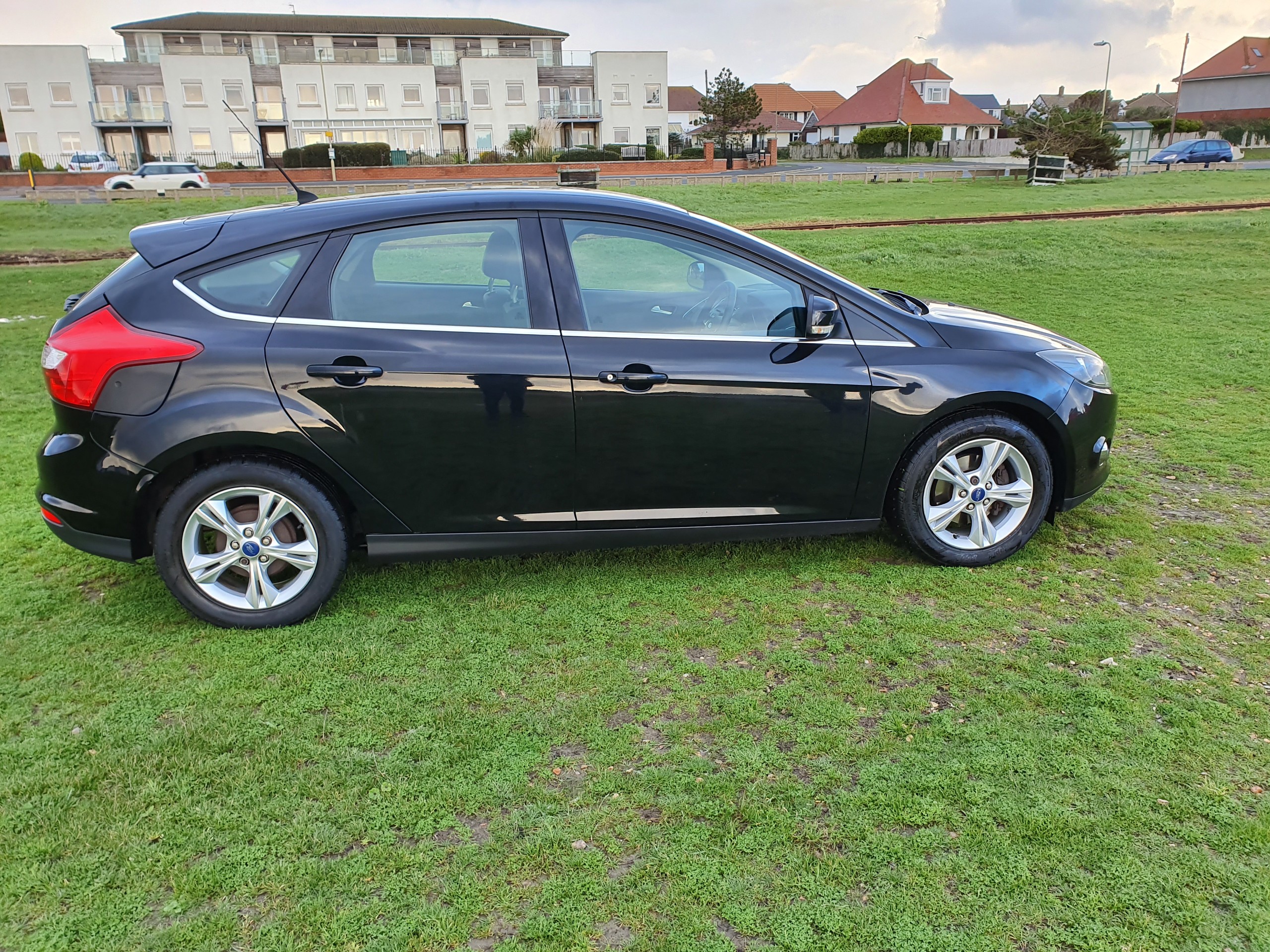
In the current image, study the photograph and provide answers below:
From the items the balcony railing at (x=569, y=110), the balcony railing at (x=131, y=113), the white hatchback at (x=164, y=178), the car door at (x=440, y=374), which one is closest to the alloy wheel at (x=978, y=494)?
the car door at (x=440, y=374)

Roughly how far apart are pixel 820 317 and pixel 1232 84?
92.4 metres

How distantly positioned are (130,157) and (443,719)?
62.8 meters

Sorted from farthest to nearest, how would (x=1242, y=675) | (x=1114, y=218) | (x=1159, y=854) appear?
1. (x=1114, y=218)
2. (x=1242, y=675)
3. (x=1159, y=854)

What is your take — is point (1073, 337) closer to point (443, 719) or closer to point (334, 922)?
point (443, 719)

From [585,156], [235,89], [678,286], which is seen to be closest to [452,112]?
[235,89]

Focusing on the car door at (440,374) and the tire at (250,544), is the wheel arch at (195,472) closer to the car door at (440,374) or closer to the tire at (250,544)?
the tire at (250,544)

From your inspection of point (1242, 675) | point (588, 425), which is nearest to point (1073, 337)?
point (1242, 675)

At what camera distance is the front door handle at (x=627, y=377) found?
3.90 metres

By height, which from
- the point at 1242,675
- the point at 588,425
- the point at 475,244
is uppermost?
the point at 475,244

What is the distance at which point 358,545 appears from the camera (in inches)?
160

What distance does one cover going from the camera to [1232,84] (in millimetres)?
76312

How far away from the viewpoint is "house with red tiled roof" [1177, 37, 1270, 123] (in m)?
74.2

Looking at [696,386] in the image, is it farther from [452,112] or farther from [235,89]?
[235,89]

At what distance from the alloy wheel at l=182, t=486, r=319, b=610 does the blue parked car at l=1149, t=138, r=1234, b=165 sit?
45.6 metres
